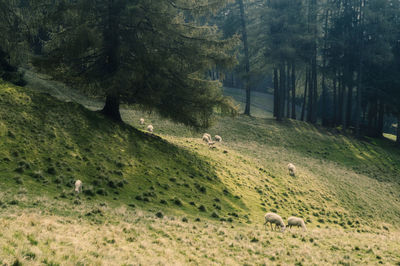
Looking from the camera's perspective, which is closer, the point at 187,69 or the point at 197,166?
the point at 197,166

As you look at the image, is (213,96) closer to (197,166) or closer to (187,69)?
(187,69)

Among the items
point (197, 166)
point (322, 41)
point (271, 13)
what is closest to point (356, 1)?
point (322, 41)

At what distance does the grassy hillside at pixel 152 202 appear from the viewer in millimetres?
7770

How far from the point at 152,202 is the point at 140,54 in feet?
29.5

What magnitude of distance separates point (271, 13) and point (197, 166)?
2796cm

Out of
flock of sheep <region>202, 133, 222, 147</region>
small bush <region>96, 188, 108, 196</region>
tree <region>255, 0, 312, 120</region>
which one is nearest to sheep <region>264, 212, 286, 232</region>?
small bush <region>96, 188, 108, 196</region>

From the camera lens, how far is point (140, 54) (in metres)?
18.2

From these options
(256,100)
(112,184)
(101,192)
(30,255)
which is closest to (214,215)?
(112,184)

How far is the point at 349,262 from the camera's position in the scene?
9.86m

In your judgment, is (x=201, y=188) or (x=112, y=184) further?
(x=201, y=188)

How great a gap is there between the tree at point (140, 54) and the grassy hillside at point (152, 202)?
6.80 feet

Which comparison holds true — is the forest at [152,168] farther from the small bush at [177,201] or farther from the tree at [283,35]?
the tree at [283,35]

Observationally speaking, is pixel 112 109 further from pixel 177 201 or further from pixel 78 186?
pixel 78 186

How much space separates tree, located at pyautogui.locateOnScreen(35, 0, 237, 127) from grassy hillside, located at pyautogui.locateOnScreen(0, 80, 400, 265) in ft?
6.80
